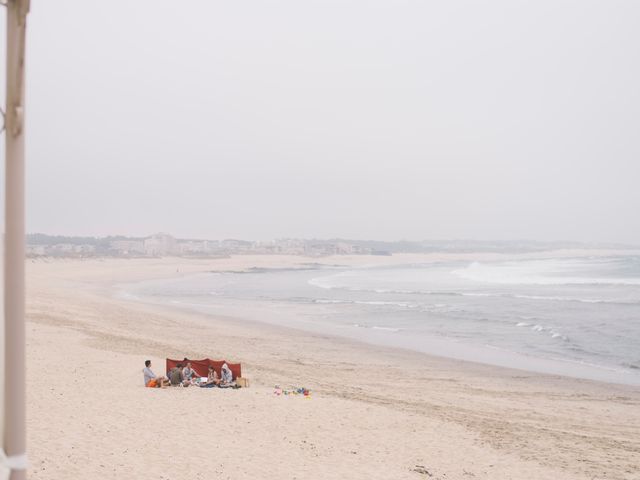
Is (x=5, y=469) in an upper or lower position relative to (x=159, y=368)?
upper

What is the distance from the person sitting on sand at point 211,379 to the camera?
13.5m

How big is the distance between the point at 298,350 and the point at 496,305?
18574 mm

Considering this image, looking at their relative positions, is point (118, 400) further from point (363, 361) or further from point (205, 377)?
point (363, 361)

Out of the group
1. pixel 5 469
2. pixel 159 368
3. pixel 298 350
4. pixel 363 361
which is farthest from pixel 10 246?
pixel 298 350

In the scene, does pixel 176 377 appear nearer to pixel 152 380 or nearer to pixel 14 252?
pixel 152 380

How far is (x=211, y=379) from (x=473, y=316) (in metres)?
21.0

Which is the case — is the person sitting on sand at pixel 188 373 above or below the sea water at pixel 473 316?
above

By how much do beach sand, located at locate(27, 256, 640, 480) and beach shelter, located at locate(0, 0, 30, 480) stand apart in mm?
5756

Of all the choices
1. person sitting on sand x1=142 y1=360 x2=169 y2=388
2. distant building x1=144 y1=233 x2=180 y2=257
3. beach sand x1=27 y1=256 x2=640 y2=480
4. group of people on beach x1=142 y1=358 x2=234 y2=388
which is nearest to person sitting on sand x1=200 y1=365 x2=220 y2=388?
group of people on beach x1=142 y1=358 x2=234 y2=388

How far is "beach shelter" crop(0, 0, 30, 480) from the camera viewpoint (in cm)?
249

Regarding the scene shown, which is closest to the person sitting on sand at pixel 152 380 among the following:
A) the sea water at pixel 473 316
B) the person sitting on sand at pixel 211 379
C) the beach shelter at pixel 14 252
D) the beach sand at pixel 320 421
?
the beach sand at pixel 320 421

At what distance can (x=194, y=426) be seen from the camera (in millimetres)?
10555

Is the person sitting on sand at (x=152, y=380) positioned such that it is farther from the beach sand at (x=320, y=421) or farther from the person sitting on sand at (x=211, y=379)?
the person sitting on sand at (x=211, y=379)

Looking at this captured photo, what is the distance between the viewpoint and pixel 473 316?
104 feet
